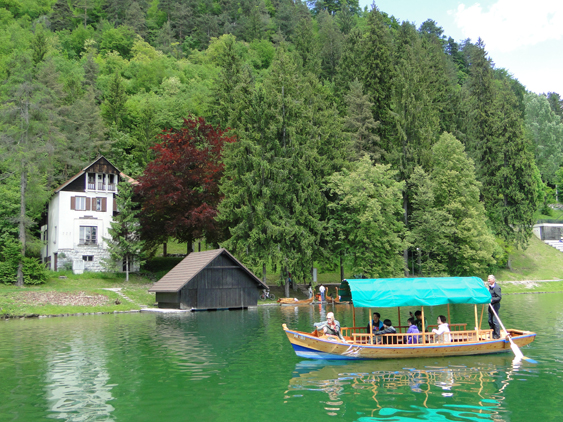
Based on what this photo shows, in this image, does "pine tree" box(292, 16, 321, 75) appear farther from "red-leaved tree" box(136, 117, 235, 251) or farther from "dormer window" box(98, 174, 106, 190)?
"dormer window" box(98, 174, 106, 190)

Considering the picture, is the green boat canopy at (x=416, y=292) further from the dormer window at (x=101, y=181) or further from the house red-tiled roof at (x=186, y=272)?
the dormer window at (x=101, y=181)

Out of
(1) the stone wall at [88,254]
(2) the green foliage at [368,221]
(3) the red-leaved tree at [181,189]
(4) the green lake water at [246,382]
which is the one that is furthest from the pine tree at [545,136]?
(1) the stone wall at [88,254]

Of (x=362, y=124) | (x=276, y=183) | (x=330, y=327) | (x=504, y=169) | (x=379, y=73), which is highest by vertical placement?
(x=379, y=73)

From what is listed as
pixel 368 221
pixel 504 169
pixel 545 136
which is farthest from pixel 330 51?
pixel 368 221

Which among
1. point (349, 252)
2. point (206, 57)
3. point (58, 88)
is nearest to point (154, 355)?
point (349, 252)

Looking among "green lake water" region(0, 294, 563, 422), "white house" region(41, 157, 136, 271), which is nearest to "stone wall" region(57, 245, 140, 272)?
"white house" region(41, 157, 136, 271)

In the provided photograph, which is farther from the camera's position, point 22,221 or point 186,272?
point 22,221

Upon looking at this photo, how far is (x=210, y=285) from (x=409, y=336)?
92.8 feet

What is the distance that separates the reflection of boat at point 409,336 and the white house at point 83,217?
4407 centimetres

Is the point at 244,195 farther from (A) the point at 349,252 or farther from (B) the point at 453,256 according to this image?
(B) the point at 453,256

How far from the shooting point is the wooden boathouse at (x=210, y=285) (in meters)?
46.8

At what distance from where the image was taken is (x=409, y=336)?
75.5ft

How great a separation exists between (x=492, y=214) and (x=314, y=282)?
36.0 metres

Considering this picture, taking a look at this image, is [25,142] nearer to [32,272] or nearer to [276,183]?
[32,272]
